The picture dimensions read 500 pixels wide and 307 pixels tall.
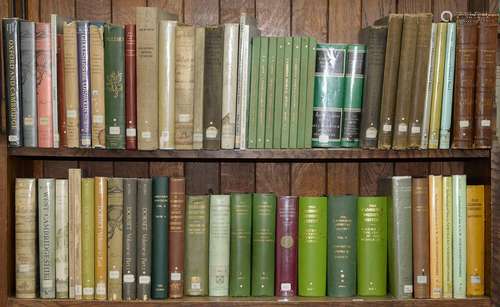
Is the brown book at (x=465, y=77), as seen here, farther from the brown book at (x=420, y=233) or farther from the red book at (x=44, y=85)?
the red book at (x=44, y=85)

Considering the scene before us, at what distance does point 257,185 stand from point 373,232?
0.36 metres

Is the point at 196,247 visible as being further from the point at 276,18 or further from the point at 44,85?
the point at 276,18

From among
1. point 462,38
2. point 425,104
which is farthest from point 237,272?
point 462,38

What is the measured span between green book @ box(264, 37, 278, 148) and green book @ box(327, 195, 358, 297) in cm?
22

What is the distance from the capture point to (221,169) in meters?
1.89

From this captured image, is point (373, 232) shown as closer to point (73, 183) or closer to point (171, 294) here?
point (171, 294)

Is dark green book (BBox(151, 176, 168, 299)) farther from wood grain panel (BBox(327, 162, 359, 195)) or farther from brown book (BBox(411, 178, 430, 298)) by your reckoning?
brown book (BBox(411, 178, 430, 298))

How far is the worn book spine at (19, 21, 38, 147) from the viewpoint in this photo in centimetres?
162

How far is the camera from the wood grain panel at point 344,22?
6.16 feet

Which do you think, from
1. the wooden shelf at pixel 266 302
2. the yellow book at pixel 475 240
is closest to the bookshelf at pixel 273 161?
the yellow book at pixel 475 240

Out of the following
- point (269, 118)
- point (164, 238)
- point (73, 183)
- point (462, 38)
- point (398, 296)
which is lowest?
point (398, 296)

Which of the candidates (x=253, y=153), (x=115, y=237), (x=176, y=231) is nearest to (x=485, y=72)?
(x=253, y=153)

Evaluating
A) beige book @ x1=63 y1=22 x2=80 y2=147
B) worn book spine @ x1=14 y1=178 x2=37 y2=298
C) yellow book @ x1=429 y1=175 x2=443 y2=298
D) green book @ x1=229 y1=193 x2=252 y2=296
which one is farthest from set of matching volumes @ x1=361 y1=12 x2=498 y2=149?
worn book spine @ x1=14 y1=178 x2=37 y2=298

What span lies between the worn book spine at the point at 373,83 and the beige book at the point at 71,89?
677 millimetres
